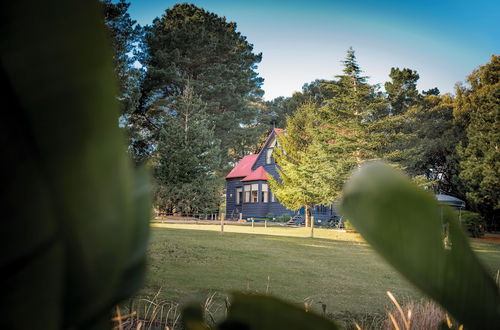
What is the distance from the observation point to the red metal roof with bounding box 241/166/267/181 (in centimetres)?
2723

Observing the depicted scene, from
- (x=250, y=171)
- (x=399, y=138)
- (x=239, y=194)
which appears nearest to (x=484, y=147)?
(x=399, y=138)

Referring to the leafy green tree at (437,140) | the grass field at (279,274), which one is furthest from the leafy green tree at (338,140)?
the grass field at (279,274)

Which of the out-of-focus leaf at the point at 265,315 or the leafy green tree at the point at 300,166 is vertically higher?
the leafy green tree at the point at 300,166

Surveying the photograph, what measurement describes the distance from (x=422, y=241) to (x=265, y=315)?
0.08 m

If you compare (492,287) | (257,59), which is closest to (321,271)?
(492,287)

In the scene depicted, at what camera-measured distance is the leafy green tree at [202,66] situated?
26922mm

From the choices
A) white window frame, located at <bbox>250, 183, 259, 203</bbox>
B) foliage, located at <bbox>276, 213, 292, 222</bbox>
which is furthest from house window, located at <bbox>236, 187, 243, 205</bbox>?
foliage, located at <bbox>276, 213, 292, 222</bbox>

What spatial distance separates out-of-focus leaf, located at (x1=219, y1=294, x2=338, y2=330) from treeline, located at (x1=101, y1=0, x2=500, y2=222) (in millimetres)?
15340

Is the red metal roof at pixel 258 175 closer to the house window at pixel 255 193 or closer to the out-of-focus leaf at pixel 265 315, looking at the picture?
the house window at pixel 255 193

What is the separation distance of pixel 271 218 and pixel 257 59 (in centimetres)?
1580

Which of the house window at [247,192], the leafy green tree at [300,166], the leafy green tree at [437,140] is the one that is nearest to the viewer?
the leafy green tree at [300,166]

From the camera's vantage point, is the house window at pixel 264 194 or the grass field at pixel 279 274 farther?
the house window at pixel 264 194

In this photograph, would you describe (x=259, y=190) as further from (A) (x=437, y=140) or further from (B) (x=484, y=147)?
(B) (x=484, y=147)

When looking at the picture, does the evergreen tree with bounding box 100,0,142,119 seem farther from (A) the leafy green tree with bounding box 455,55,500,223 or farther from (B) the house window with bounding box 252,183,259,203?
(A) the leafy green tree with bounding box 455,55,500,223
